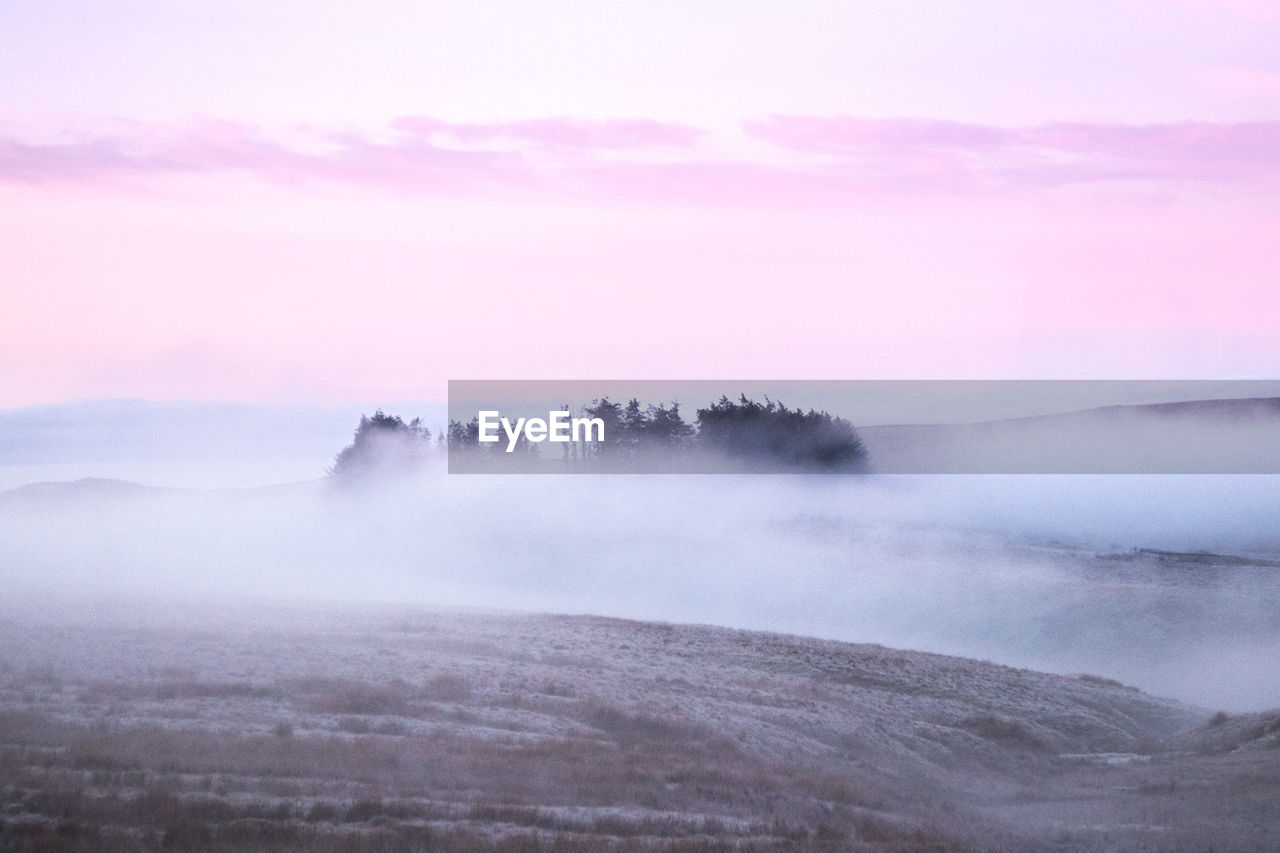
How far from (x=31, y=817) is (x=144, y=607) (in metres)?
36.7

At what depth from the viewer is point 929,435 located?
174000mm

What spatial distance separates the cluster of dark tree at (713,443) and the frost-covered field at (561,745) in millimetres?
80543

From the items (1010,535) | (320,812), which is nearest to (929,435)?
(1010,535)

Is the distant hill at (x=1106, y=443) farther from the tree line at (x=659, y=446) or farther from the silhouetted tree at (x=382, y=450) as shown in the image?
the silhouetted tree at (x=382, y=450)

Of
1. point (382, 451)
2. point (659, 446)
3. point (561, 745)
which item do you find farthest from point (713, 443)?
point (561, 745)

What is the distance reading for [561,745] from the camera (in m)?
27.5

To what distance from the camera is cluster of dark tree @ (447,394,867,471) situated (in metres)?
130

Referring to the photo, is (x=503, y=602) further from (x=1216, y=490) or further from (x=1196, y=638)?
(x=1216, y=490)

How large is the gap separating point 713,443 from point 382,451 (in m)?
36.3

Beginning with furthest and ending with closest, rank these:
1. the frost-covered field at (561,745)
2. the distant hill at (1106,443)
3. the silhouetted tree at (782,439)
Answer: the distant hill at (1106,443) → the silhouetted tree at (782,439) → the frost-covered field at (561,745)

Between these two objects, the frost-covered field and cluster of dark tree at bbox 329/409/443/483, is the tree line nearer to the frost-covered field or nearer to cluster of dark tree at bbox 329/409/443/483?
cluster of dark tree at bbox 329/409/443/483

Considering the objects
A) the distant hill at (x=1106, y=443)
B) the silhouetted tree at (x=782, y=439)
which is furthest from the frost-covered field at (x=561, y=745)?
the distant hill at (x=1106, y=443)

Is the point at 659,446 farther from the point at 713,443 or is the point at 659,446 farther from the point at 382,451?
the point at 382,451

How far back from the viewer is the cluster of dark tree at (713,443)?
13050 cm
